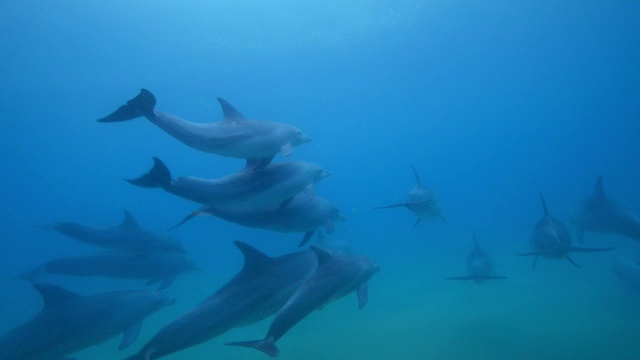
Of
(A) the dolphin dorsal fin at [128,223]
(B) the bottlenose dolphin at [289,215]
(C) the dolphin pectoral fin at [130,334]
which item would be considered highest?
(A) the dolphin dorsal fin at [128,223]

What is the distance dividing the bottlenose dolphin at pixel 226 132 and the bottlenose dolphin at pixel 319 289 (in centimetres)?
148

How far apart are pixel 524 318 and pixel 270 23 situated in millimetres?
25599

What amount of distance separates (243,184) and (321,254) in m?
1.34

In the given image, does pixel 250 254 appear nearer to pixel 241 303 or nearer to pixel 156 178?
pixel 241 303

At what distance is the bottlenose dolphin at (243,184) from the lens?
436 centimetres

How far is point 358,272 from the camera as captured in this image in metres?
4.58

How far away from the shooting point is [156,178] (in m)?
4.32

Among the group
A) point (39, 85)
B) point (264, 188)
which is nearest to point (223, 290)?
point (264, 188)

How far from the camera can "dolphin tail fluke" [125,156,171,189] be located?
4.25m

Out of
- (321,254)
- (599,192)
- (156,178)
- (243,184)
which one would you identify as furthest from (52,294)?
(599,192)

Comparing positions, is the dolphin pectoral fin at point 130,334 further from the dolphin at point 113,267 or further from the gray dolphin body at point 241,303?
the dolphin at point 113,267

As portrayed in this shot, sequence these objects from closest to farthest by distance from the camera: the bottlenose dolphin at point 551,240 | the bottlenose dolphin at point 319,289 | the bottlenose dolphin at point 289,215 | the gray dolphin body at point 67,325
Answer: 1. the bottlenose dolphin at point 319,289
2. the bottlenose dolphin at point 289,215
3. the gray dolphin body at point 67,325
4. the bottlenose dolphin at point 551,240

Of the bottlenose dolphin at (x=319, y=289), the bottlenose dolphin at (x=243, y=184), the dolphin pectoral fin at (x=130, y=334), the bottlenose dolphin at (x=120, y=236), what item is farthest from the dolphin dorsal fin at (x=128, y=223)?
the bottlenose dolphin at (x=319, y=289)

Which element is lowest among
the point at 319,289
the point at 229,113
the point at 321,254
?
the point at 319,289
